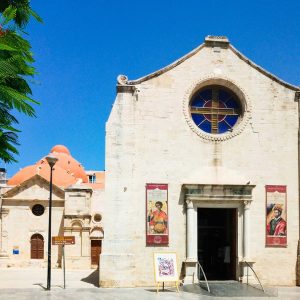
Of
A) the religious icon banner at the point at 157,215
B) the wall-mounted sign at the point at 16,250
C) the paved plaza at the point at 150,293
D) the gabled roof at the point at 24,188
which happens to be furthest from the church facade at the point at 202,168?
the wall-mounted sign at the point at 16,250

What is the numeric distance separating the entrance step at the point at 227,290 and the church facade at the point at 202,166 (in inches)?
28.8

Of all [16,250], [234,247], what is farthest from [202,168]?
[16,250]

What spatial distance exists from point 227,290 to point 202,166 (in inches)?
204

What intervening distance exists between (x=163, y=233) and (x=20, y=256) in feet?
60.7

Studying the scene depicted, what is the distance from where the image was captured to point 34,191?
37.1 metres

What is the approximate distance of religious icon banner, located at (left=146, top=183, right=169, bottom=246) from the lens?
2053 centimetres

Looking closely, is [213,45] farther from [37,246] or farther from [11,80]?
[37,246]

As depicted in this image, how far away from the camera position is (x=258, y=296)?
1814 centimetres

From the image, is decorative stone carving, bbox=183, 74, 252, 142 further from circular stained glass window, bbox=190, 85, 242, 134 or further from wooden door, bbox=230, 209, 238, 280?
wooden door, bbox=230, 209, 238, 280

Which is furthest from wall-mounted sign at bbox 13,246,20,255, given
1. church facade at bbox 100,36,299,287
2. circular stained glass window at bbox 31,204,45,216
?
church facade at bbox 100,36,299,287

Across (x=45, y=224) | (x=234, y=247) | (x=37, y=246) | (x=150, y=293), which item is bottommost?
(x=37, y=246)

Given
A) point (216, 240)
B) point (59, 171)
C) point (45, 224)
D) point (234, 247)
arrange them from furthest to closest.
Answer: point (59, 171) < point (45, 224) < point (216, 240) < point (234, 247)

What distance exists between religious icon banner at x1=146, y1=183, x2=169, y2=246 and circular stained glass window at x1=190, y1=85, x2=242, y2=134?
343cm

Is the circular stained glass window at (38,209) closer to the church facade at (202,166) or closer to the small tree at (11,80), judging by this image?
the church facade at (202,166)
